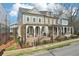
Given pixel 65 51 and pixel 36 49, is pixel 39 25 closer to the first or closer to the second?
pixel 36 49

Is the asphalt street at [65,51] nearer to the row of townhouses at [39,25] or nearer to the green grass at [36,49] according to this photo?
the green grass at [36,49]

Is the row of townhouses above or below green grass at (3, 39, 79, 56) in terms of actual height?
above

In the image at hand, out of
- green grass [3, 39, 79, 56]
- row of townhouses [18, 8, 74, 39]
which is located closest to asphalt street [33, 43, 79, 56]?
green grass [3, 39, 79, 56]

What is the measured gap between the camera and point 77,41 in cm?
281

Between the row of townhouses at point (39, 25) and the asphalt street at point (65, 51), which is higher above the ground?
the row of townhouses at point (39, 25)

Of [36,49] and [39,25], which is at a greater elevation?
[39,25]

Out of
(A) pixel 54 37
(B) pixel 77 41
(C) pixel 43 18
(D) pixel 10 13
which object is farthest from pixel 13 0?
(B) pixel 77 41

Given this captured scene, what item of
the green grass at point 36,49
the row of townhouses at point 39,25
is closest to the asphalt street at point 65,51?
the green grass at point 36,49

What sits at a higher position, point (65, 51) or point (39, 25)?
point (39, 25)

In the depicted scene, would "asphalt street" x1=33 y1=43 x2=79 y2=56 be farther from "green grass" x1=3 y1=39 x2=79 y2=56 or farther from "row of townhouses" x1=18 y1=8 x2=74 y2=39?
"row of townhouses" x1=18 y1=8 x2=74 y2=39

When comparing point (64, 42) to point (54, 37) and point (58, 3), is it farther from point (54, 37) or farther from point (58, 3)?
point (58, 3)

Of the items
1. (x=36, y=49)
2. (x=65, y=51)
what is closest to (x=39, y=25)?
(x=36, y=49)

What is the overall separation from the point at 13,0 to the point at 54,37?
21.5 inches

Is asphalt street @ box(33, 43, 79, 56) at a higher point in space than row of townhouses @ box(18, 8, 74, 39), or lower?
lower
